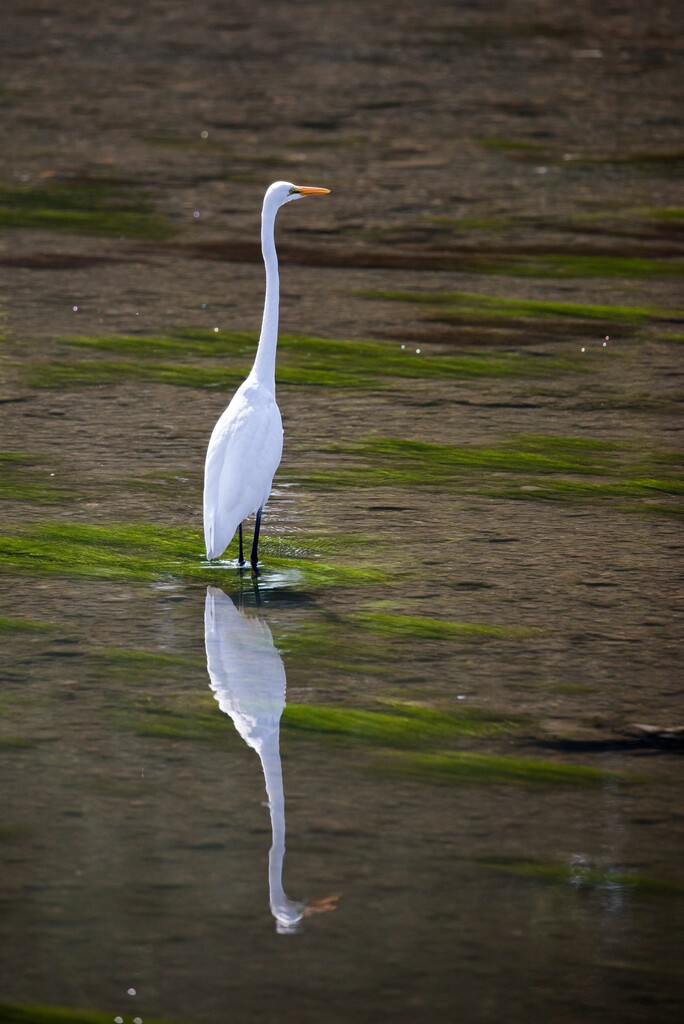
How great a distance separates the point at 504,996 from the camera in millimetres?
2486

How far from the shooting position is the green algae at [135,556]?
4.35 meters

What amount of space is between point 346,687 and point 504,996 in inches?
49.3

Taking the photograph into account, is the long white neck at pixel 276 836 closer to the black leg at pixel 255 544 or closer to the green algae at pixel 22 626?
the green algae at pixel 22 626

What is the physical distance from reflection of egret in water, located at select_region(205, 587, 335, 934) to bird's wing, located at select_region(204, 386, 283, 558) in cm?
21

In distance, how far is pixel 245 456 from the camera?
4.31 metres

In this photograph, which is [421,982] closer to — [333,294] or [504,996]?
[504,996]

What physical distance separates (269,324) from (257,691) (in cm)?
145

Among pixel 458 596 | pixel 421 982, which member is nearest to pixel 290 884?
pixel 421 982

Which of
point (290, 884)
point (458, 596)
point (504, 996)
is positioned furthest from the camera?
point (458, 596)

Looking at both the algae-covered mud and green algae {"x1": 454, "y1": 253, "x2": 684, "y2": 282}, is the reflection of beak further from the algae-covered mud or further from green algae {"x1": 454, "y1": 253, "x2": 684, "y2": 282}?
green algae {"x1": 454, "y1": 253, "x2": 684, "y2": 282}

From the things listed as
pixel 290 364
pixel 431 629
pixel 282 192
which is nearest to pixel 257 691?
pixel 431 629

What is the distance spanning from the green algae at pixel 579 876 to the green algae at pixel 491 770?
0.33m

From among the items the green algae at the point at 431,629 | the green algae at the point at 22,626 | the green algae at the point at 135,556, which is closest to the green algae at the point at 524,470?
the green algae at the point at 135,556

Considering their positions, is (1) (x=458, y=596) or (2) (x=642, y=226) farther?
(2) (x=642, y=226)
